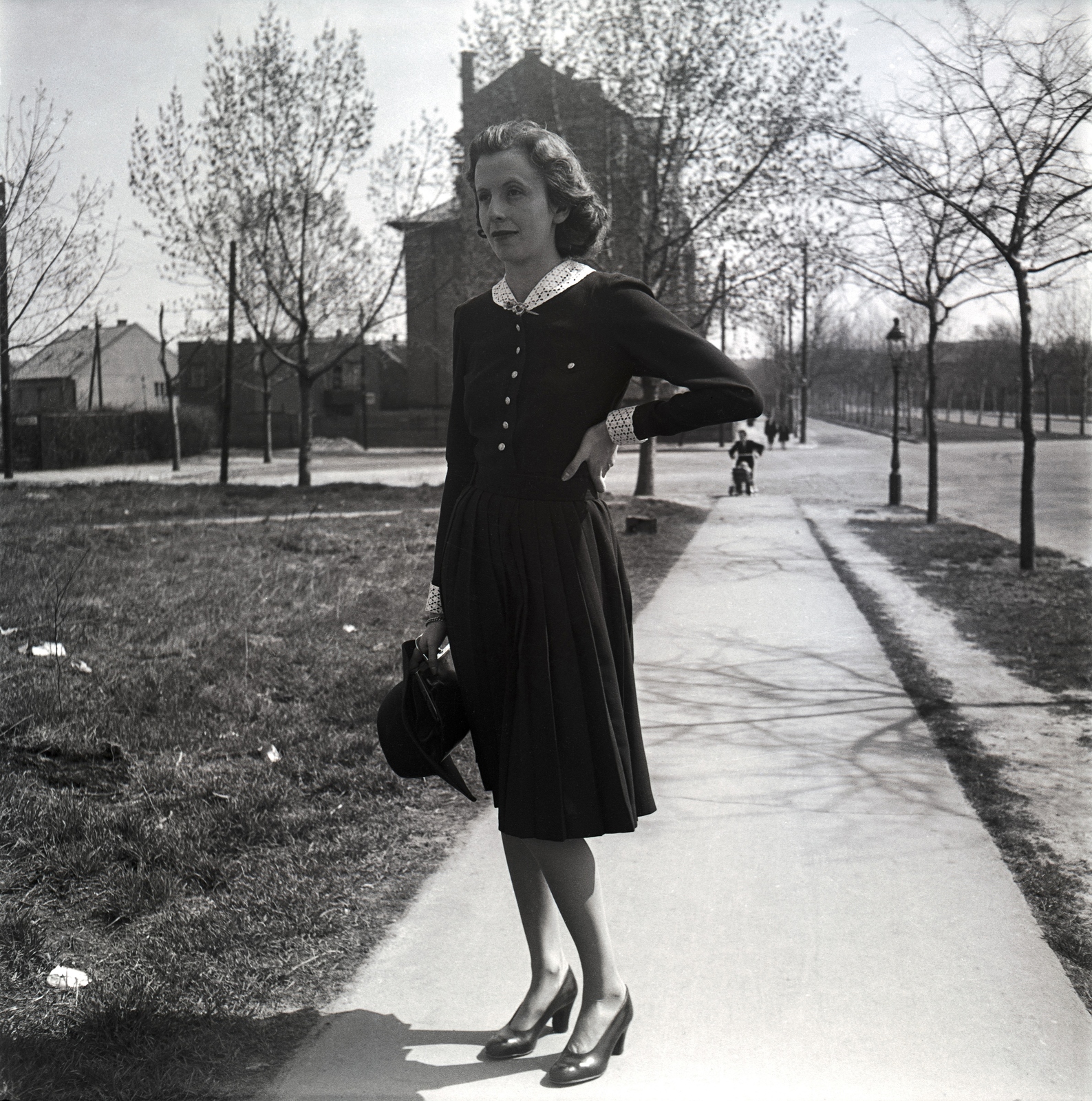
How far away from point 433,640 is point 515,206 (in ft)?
3.32

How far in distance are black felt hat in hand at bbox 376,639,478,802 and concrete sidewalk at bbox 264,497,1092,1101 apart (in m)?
0.61

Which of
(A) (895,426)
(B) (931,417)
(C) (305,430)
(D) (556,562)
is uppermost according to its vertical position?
(C) (305,430)

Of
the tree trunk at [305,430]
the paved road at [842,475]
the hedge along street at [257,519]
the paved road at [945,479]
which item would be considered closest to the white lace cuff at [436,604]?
the paved road at [945,479]

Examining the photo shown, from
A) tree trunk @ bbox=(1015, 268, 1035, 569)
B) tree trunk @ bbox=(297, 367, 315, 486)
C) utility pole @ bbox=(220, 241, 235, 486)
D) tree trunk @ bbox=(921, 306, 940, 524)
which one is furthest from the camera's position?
tree trunk @ bbox=(297, 367, 315, 486)

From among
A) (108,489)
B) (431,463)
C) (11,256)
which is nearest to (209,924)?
(11,256)

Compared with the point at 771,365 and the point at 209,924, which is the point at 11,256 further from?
the point at 771,365

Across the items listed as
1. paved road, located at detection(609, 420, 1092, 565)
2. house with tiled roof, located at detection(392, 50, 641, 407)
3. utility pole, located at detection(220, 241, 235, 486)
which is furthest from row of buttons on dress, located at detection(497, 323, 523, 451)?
utility pole, located at detection(220, 241, 235, 486)

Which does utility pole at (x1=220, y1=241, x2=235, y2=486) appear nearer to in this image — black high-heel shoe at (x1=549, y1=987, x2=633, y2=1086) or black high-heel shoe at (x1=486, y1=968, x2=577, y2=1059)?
black high-heel shoe at (x1=486, y1=968, x2=577, y2=1059)

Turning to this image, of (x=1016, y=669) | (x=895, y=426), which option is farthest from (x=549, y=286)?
(x=895, y=426)

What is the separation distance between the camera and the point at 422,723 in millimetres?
2619

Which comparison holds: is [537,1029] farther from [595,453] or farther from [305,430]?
[305,430]

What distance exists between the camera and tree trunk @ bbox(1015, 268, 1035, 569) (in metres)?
10.7

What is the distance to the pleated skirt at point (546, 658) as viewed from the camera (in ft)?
8.12

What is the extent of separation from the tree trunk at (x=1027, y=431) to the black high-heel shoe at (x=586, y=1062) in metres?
9.37
